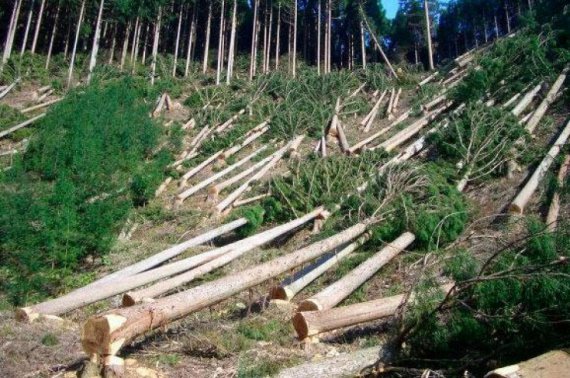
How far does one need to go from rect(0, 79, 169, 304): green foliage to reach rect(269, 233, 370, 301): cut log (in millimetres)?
3845

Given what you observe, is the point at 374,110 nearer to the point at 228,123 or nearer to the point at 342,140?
the point at 342,140

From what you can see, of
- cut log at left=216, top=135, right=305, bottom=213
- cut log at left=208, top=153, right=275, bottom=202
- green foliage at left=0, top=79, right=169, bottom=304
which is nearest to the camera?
green foliage at left=0, top=79, right=169, bottom=304

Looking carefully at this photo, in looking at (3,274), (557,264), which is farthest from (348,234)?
(3,274)

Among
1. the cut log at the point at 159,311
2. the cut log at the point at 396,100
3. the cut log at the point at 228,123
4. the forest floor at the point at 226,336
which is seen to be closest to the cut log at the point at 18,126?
the cut log at the point at 228,123

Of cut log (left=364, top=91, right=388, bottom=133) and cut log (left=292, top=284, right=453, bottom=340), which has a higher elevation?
cut log (left=364, top=91, right=388, bottom=133)

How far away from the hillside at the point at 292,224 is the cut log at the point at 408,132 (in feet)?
0.24

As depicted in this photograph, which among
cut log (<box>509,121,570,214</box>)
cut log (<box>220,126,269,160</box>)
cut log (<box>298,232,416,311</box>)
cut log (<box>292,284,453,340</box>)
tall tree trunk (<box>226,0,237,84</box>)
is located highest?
tall tree trunk (<box>226,0,237,84</box>)

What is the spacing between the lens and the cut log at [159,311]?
14.9ft

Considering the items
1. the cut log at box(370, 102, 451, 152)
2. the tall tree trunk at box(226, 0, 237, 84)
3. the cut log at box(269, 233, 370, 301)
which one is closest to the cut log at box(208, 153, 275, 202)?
the cut log at box(370, 102, 451, 152)

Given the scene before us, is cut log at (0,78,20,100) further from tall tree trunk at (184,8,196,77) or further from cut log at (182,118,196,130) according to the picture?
cut log at (182,118,196,130)

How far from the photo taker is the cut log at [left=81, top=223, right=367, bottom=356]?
455 cm

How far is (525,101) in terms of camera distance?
13984mm

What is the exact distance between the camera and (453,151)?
1162cm

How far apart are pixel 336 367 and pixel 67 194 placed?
6.55 metres
